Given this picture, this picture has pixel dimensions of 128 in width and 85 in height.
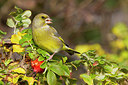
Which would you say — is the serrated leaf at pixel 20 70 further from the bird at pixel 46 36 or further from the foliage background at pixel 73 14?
the foliage background at pixel 73 14

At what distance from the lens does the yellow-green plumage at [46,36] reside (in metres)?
1.22

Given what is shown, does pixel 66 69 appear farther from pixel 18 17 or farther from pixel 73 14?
pixel 73 14

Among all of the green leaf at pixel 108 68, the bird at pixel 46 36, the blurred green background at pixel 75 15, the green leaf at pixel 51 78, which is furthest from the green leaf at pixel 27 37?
the blurred green background at pixel 75 15

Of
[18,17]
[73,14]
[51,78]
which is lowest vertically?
[51,78]

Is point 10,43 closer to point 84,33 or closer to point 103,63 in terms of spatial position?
point 103,63

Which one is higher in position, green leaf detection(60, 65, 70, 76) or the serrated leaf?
green leaf detection(60, 65, 70, 76)

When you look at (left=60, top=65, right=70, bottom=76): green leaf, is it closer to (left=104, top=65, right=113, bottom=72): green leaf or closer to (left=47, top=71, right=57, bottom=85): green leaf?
(left=47, top=71, right=57, bottom=85): green leaf

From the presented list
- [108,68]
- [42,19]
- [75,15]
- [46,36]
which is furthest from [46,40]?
[75,15]

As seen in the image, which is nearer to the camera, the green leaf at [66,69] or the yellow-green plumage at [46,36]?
the green leaf at [66,69]

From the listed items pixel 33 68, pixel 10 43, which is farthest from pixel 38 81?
pixel 10 43

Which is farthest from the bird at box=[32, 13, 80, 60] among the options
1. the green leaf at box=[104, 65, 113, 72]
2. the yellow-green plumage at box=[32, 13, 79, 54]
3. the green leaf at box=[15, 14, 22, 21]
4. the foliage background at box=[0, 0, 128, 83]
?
the foliage background at box=[0, 0, 128, 83]

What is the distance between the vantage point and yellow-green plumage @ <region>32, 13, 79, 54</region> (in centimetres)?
122

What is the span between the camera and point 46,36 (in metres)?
1.28

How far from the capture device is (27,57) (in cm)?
120
